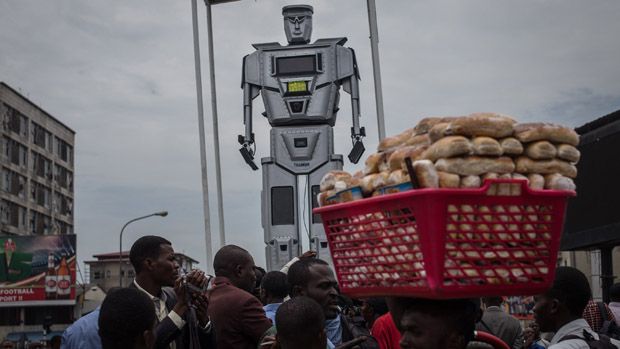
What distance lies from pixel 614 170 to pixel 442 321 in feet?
25.2

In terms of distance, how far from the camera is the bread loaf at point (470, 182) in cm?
245

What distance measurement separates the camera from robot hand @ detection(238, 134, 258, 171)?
38.4 feet

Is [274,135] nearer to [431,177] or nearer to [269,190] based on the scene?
[269,190]

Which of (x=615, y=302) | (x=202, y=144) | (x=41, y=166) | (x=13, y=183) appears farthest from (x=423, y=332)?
(x=41, y=166)

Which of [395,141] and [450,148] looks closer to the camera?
[450,148]

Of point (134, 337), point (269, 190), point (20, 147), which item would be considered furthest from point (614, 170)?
point (20, 147)

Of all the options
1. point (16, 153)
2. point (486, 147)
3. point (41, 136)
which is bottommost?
point (486, 147)

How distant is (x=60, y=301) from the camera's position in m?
52.1

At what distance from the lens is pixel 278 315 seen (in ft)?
13.0

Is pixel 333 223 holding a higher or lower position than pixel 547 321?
higher

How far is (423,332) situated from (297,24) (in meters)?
9.86

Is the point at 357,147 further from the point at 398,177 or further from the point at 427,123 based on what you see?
the point at 398,177

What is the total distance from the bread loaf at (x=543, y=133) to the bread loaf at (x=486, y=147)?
11 centimetres

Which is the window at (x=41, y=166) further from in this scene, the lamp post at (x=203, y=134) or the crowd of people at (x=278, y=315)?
the crowd of people at (x=278, y=315)
